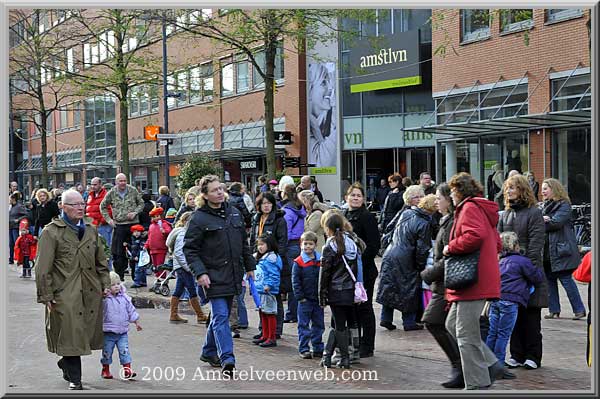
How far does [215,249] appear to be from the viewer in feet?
28.8

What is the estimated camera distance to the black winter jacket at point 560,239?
11203 mm

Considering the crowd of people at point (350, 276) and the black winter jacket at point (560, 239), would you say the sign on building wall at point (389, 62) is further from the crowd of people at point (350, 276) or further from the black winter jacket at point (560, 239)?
the crowd of people at point (350, 276)

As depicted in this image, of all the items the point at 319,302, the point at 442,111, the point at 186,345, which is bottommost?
the point at 186,345

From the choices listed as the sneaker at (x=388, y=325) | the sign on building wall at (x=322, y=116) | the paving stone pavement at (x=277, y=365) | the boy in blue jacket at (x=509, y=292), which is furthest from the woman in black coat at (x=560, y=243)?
the sign on building wall at (x=322, y=116)

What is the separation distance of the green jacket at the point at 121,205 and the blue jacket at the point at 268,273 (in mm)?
6169

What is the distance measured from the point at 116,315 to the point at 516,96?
16444 millimetres

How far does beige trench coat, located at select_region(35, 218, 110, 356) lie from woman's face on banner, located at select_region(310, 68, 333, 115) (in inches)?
1038

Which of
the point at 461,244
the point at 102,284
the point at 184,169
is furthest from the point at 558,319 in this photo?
the point at 184,169

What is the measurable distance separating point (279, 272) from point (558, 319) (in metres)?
3.79

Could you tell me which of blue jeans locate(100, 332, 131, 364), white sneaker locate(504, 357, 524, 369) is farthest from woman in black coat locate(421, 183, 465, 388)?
blue jeans locate(100, 332, 131, 364)

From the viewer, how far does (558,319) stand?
11.5 m

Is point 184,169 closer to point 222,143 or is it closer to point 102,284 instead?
point 222,143

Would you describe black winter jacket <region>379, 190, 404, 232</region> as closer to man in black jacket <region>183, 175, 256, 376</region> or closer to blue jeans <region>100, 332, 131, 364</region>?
man in black jacket <region>183, 175, 256, 376</region>

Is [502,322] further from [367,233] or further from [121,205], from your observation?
[121,205]
